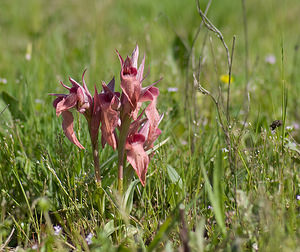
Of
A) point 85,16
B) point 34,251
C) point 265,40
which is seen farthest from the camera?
point 85,16

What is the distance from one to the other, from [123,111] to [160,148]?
0.46m

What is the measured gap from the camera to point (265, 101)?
313 centimetres

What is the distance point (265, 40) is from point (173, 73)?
1649 mm

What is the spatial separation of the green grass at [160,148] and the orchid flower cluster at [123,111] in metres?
0.19

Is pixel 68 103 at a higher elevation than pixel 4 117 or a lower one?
higher

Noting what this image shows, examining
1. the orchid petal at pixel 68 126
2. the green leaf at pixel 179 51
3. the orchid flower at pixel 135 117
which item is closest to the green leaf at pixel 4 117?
the orchid petal at pixel 68 126

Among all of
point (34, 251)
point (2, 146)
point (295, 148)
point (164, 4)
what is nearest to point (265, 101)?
point (295, 148)

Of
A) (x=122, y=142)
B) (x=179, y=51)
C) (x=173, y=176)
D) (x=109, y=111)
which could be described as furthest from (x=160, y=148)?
(x=179, y=51)

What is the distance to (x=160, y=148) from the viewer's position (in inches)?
76.9

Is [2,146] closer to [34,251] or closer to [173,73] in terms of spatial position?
[34,251]

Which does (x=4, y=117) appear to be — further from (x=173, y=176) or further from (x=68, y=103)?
(x=173, y=176)

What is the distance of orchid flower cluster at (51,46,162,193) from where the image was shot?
1.50 metres

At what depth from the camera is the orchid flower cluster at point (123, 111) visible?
150 centimetres

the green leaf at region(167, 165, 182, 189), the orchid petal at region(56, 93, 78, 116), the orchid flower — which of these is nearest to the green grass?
the green leaf at region(167, 165, 182, 189)
